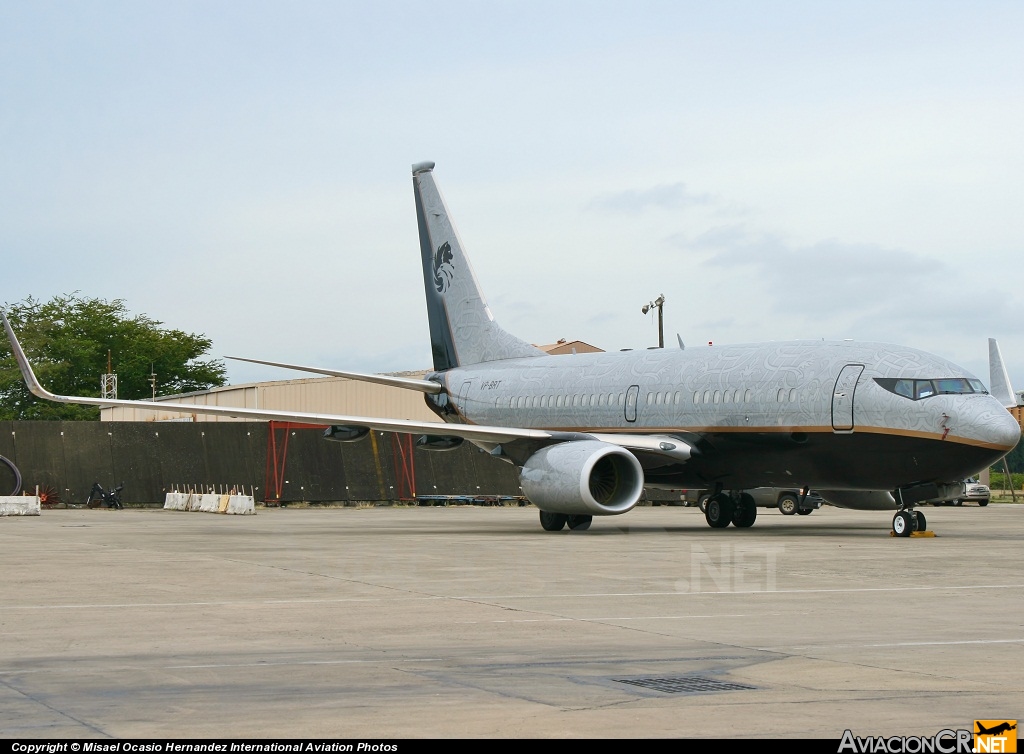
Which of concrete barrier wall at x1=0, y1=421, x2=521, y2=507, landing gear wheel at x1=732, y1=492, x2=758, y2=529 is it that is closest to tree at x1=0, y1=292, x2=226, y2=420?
concrete barrier wall at x1=0, y1=421, x2=521, y2=507

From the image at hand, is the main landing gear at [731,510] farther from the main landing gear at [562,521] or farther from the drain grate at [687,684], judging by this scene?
the drain grate at [687,684]

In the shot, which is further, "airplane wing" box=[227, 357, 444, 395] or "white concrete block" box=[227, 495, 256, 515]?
"white concrete block" box=[227, 495, 256, 515]

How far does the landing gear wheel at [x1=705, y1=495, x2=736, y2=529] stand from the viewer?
27578 millimetres

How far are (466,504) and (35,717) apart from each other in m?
41.7

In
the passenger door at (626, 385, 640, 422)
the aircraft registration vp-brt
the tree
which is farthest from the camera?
the tree

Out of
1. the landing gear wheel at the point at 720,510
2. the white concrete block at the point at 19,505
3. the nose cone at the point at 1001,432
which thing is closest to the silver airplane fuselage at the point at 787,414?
the nose cone at the point at 1001,432

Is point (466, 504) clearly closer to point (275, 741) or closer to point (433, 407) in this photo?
point (433, 407)

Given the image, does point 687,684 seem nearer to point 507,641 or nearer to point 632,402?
point 507,641

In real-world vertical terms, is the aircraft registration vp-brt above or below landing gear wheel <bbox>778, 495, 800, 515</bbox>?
above

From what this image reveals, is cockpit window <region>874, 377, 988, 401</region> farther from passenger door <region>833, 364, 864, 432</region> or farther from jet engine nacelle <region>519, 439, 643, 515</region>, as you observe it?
jet engine nacelle <region>519, 439, 643, 515</region>

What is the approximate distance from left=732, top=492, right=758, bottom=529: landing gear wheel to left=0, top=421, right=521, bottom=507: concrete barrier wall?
2166cm

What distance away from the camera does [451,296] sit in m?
34.0

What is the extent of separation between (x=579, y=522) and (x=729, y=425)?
12.8ft

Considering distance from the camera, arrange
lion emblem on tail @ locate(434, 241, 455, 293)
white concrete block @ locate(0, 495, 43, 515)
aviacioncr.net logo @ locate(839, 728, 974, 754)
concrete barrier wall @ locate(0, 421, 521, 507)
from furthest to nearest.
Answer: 1. concrete barrier wall @ locate(0, 421, 521, 507)
2. white concrete block @ locate(0, 495, 43, 515)
3. lion emblem on tail @ locate(434, 241, 455, 293)
4. aviacioncr.net logo @ locate(839, 728, 974, 754)
